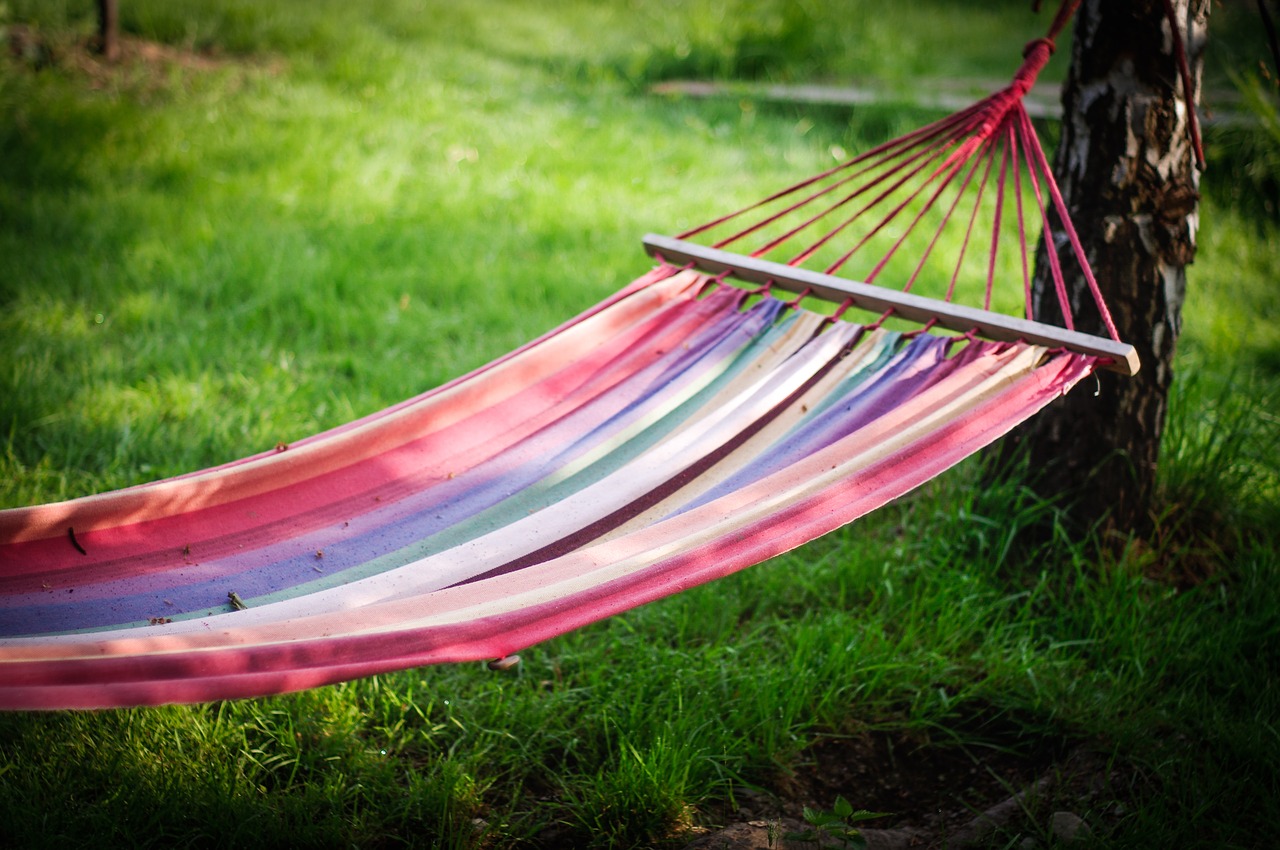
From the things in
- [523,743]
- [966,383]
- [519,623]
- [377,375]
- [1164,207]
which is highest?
[1164,207]

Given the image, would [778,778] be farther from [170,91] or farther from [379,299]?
[170,91]

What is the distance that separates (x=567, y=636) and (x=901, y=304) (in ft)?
2.83

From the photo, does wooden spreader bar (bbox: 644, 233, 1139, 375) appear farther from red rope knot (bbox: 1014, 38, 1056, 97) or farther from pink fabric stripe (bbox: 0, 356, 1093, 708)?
red rope knot (bbox: 1014, 38, 1056, 97)

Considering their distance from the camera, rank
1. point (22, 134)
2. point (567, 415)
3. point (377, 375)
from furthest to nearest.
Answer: point (22, 134) < point (377, 375) < point (567, 415)

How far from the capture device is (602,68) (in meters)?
5.71

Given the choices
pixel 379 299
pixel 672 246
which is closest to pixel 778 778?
pixel 672 246

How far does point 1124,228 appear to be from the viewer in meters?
1.91

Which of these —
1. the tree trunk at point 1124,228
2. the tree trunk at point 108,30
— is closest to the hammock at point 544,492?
the tree trunk at point 1124,228

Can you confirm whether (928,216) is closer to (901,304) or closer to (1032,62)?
(1032,62)

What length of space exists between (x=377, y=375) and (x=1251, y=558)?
2.05m

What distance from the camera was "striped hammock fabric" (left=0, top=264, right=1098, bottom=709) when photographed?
106 centimetres

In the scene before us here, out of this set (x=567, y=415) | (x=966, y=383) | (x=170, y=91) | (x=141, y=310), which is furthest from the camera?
(x=170, y=91)

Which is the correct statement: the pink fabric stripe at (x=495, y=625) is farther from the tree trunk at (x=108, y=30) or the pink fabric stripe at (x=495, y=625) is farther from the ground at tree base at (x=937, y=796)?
the tree trunk at (x=108, y=30)

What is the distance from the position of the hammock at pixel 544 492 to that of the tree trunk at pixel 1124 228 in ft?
0.38
